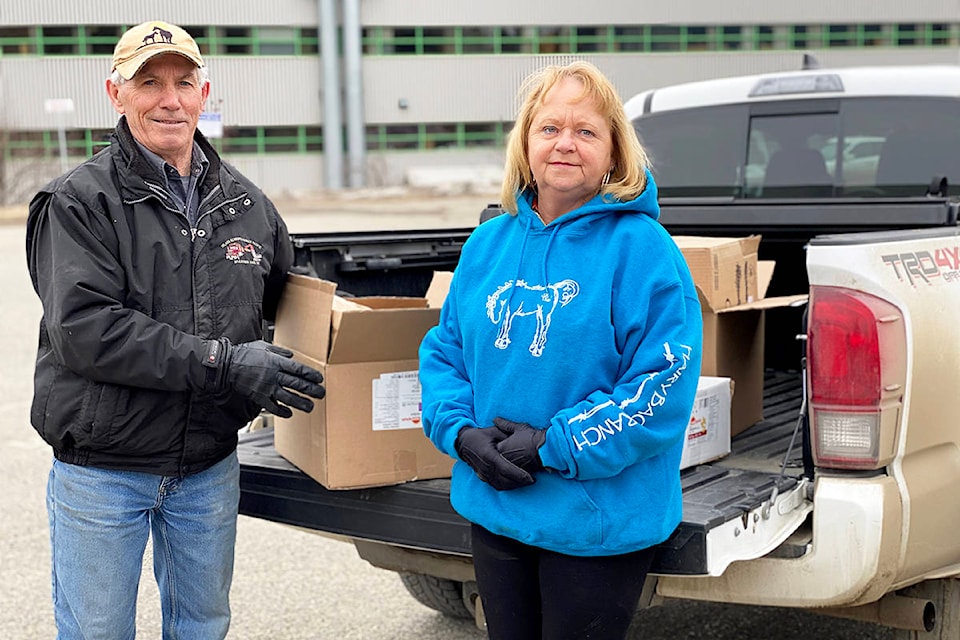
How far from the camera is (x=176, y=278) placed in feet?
9.18

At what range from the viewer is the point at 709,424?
3.45 m

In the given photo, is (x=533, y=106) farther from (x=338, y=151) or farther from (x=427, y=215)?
(x=338, y=151)

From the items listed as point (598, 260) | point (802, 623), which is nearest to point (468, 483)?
point (598, 260)

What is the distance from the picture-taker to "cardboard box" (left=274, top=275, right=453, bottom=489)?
315cm

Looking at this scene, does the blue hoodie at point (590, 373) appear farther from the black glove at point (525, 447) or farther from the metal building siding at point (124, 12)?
the metal building siding at point (124, 12)

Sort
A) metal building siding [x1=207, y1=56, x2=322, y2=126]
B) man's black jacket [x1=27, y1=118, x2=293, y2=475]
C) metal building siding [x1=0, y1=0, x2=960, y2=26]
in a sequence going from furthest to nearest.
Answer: metal building siding [x1=207, y1=56, x2=322, y2=126]
metal building siding [x1=0, y1=0, x2=960, y2=26]
man's black jacket [x1=27, y1=118, x2=293, y2=475]

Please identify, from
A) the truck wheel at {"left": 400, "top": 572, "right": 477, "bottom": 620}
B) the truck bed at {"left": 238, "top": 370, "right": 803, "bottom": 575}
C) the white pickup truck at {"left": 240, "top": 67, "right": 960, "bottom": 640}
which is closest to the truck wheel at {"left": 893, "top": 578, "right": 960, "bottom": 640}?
the white pickup truck at {"left": 240, "top": 67, "right": 960, "bottom": 640}

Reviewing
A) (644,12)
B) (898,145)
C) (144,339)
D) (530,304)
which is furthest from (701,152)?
(644,12)

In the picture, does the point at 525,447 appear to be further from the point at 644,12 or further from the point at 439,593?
the point at 644,12

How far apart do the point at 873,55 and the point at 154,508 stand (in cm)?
3998

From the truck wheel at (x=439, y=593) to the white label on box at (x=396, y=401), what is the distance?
1.11 meters

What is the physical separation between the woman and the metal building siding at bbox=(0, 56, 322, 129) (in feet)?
96.0

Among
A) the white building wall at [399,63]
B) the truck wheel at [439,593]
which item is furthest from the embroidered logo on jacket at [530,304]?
the white building wall at [399,63]

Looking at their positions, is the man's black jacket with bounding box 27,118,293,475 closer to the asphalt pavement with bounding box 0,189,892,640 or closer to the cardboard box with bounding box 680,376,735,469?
the cardboard box with bounding box 680,376,735,469
